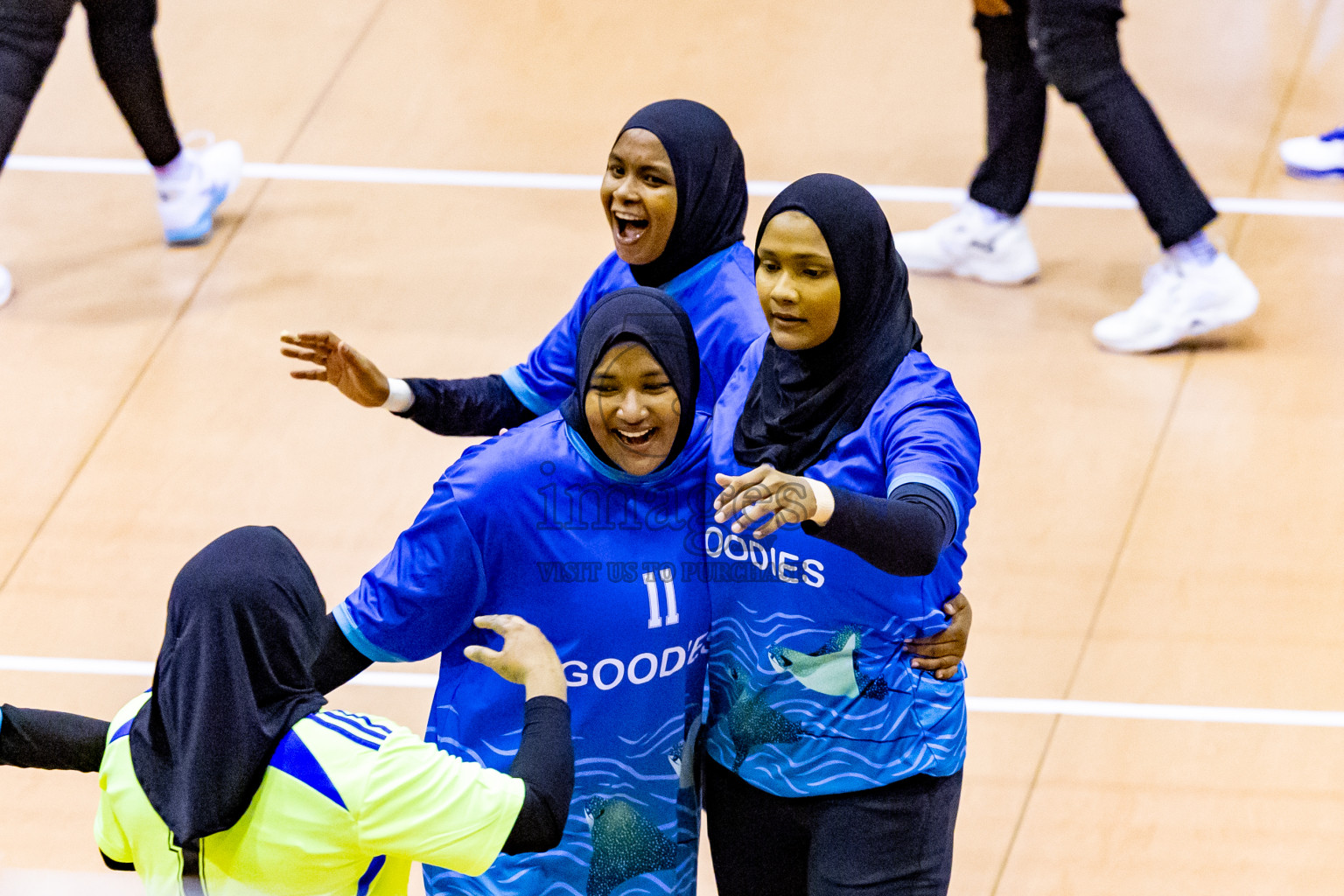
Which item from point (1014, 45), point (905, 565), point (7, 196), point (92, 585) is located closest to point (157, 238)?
point (7, 196)

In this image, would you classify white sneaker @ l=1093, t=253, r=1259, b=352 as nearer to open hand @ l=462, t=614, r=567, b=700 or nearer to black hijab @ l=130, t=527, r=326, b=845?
open hand @ l=462, t=614, r=567, b=700

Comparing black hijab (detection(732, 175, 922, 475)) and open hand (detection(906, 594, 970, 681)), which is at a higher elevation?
black hijab (detection(732, 175, 922, 475))

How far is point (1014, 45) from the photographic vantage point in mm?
5707

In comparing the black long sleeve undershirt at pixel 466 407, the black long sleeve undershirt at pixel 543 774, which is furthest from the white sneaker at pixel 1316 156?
the black long sleeve undershirt at pixel 543 774

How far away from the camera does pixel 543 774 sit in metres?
2.42

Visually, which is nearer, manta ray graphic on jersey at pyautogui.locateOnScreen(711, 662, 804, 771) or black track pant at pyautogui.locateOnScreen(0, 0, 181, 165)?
manta ray graphic on jersey at pyautogui.locateOnScreen(711, 662, 804, 771)

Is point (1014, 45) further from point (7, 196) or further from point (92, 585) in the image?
point (7, 196)

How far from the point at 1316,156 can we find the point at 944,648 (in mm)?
4578

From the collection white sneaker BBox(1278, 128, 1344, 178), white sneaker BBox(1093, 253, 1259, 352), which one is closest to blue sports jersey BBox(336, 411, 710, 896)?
white sneaker BBox(1093, 253, 1259, 352)

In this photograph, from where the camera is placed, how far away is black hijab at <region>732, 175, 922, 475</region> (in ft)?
9.07

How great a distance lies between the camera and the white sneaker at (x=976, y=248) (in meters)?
5.98

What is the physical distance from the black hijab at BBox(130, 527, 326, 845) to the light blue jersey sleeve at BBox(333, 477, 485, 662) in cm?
47

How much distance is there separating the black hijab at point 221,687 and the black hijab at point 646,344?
2.25 ft

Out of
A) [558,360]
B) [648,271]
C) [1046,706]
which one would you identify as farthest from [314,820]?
[1046,706]
